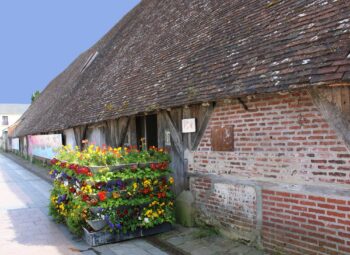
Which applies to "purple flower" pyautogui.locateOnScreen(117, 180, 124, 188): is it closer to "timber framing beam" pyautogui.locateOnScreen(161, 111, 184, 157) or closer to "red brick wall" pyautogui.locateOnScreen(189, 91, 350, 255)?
"timber framing beam" pyautogui.locateOnScreen(161, 111, 184, 157)

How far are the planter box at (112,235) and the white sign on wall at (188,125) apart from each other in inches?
70.6

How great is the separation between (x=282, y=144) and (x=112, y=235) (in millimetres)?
3285

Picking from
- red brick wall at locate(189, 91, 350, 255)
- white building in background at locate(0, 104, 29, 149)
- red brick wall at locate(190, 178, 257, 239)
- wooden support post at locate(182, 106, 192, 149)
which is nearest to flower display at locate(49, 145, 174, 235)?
wooden support post at locate(182, 106, 192, 149)

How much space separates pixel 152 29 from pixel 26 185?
779 centimetres

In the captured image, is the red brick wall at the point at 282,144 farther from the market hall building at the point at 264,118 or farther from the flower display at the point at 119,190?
the flower display at the point at 119,190

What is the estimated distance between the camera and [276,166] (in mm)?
5098

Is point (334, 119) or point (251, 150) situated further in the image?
point (251, 150)

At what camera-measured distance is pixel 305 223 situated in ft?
15.4

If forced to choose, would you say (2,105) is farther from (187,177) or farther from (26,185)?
(187,177)

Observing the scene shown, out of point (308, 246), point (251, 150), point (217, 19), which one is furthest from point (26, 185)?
point (308, 246)

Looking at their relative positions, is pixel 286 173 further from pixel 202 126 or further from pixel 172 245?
pixel 172 245

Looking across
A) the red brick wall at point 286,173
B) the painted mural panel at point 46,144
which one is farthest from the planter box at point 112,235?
the painted mural panel at point 46,144

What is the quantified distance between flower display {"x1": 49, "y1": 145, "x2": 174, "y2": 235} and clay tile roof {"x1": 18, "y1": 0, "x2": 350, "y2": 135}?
119 centimetres

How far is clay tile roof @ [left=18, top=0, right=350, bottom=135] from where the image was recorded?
14.5 ft
